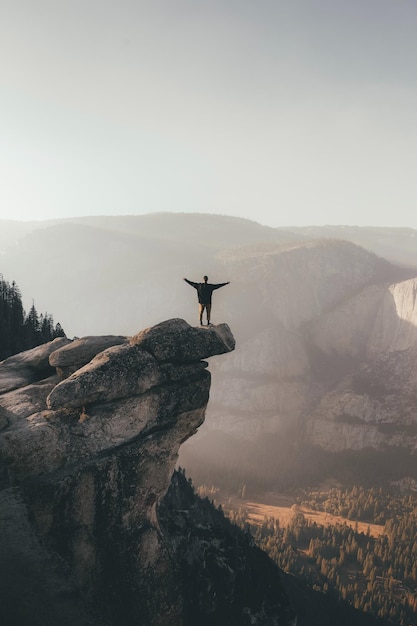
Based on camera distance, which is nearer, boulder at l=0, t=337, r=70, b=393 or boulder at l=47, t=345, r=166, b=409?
boulder at l=47, t=345, r=166, b=409

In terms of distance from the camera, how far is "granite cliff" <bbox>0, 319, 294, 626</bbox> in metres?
17.9

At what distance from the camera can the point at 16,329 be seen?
73250 millimetres

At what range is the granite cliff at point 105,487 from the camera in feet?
58.7

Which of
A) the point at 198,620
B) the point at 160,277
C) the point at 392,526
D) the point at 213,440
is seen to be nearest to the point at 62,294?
the point at 160,277

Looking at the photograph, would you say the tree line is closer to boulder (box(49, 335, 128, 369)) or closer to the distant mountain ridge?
boulder (box(49, 335, 128, 369))

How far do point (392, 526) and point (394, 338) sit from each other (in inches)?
2708

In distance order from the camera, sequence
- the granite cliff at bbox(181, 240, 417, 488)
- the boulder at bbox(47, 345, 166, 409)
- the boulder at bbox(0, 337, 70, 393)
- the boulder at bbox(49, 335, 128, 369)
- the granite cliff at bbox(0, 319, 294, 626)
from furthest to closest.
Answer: the granite cliff at bbox(181, 240, 417, 488)
the boulder at bbox(0, 337, 70, 393)
the boulder at bbox(49, 335, 128, 369)
the boulder at bbox(47, 345, 166, 409)
the granite cliff at bbox(0, 319, 294, 626)

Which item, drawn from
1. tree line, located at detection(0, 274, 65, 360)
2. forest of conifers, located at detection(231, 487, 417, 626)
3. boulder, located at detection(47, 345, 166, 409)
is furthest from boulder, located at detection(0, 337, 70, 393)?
forest of conifers, located at detection(231, 487, 417, 626)

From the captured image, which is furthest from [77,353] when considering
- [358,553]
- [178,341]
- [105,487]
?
[358,553]

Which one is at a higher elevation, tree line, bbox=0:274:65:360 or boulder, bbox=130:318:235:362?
boulder, bbox=130:318:235:362

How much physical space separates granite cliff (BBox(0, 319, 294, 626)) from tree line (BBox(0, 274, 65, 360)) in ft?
139

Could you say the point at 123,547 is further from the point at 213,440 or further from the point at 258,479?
the point at 213,440

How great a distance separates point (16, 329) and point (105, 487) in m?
61.1

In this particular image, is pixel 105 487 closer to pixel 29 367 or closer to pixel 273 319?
pixel 29 367
